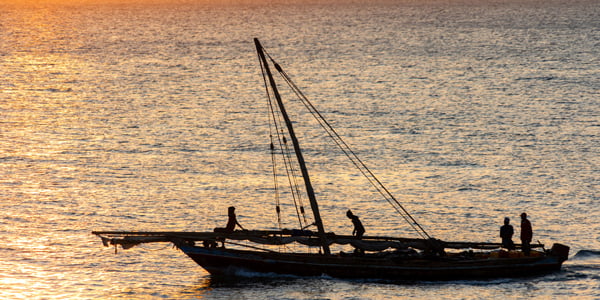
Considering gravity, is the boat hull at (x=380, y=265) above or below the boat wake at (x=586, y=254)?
below

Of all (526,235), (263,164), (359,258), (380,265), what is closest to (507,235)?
(526,235)

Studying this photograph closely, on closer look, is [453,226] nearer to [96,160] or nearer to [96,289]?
[96,289]

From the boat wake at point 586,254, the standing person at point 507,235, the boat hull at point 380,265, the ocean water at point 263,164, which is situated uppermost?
the ocean water at point 263,164

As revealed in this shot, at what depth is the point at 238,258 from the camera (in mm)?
39469

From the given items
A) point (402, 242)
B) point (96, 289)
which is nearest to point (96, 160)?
point (96, 289)

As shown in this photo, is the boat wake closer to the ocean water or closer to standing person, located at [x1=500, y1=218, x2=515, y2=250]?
the ocean water

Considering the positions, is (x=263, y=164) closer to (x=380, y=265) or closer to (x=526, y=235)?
(x=380, y=265)

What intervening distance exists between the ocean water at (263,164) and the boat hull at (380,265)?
48 cm

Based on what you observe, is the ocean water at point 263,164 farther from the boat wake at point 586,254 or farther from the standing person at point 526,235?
the standing person at point 526,235

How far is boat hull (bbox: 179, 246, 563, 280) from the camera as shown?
38844 mm

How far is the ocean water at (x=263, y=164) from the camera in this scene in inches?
1641

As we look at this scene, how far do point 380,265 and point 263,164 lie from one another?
27.0m

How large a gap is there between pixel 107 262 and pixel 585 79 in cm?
7973

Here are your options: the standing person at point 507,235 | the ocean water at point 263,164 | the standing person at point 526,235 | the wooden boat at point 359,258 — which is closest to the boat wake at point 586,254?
the ocean water at point 263,164
